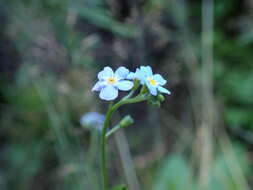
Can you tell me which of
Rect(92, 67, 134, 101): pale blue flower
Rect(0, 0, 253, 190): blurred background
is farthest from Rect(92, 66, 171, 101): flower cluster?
Rect(0, 0, 253, 190): blurred background

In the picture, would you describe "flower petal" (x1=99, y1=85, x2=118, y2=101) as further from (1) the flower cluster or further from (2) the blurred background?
(2) the blurred background

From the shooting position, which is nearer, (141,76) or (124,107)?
(141,76)

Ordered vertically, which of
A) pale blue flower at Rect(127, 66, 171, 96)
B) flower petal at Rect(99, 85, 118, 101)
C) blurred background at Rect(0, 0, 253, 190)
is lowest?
flower petal at Rect(99, 85, 118, 101)

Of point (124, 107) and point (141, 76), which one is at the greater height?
point (124, 107)

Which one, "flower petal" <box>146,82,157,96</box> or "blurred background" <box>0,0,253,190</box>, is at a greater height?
"blurred background" <box>0,0,253,190</box>

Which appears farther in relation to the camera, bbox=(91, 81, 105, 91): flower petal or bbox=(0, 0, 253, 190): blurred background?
bbox=(0, 0, 253, 190): blurred background

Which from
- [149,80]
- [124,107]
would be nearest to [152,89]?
[149,80]

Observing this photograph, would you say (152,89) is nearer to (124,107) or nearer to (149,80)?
(149,80)
